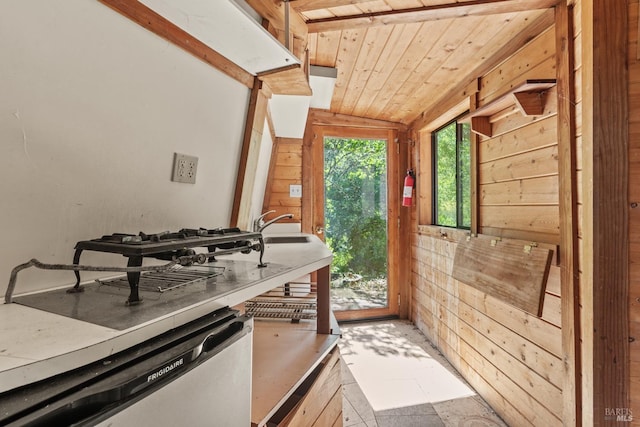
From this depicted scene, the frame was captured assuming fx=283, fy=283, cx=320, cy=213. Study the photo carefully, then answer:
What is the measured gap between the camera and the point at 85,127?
2.71 ft

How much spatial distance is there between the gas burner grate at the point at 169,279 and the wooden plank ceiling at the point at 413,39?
48.7 inches

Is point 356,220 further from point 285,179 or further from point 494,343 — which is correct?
point 494,343

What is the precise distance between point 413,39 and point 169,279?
195 cm

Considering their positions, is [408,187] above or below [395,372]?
above

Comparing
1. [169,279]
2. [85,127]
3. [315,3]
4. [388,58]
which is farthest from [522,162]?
[85,127]

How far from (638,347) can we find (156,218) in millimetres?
2052

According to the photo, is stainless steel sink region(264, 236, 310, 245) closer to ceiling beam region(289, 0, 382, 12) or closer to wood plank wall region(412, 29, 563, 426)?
wood plank wall region(412, 29, 563, 426)

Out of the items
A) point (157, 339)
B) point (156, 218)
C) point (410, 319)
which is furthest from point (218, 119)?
point (410, 319)

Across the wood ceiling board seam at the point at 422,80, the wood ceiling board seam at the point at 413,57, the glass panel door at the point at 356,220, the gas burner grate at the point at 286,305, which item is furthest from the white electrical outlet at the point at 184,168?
the glass panel door at the point at 356,220

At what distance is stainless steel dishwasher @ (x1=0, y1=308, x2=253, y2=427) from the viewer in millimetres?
411

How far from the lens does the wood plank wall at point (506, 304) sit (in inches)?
60.9

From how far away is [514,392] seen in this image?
1799mm

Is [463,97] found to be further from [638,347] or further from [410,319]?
[410,319]

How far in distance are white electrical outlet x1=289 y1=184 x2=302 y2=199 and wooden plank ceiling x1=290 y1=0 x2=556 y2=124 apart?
104cm
